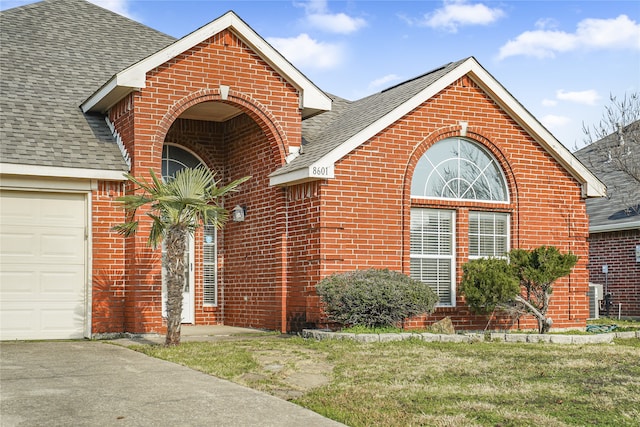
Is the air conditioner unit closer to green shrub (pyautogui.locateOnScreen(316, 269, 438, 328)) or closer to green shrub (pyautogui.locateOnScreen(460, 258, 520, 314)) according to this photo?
green shrub (pyautogui.locateOnScreen(460, 258, 520, 314))

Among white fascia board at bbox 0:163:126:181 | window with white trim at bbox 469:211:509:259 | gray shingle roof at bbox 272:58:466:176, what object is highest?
gray shingle roof at bbox 272:58:466:176

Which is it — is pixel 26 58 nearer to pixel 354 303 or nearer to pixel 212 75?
pixel 212 75

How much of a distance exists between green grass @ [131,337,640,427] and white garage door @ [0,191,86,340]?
3.06 meters

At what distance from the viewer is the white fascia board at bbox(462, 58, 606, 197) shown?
1575cm

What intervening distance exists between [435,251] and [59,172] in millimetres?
6974

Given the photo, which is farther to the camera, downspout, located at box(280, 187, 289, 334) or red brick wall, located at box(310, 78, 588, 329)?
downspout, located at box(280, 187, 289, 334)

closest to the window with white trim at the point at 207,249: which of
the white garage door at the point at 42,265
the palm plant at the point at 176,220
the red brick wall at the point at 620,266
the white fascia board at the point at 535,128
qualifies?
the white garage door at the point at 42,265

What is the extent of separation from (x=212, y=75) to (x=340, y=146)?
2856 mm

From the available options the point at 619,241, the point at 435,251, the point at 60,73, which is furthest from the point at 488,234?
the point at 60,73

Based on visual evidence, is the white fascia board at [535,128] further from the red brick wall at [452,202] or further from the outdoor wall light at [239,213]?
the outdoor wall light at [239,213]

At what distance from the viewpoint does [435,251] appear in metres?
15.4

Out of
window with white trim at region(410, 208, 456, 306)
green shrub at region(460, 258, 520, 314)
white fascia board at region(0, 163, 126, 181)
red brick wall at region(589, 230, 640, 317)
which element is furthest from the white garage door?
red brick wall at region(589, 230, 640, 317)

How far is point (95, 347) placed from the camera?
12.3m

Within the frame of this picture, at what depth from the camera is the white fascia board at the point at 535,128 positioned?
51.7 feet
